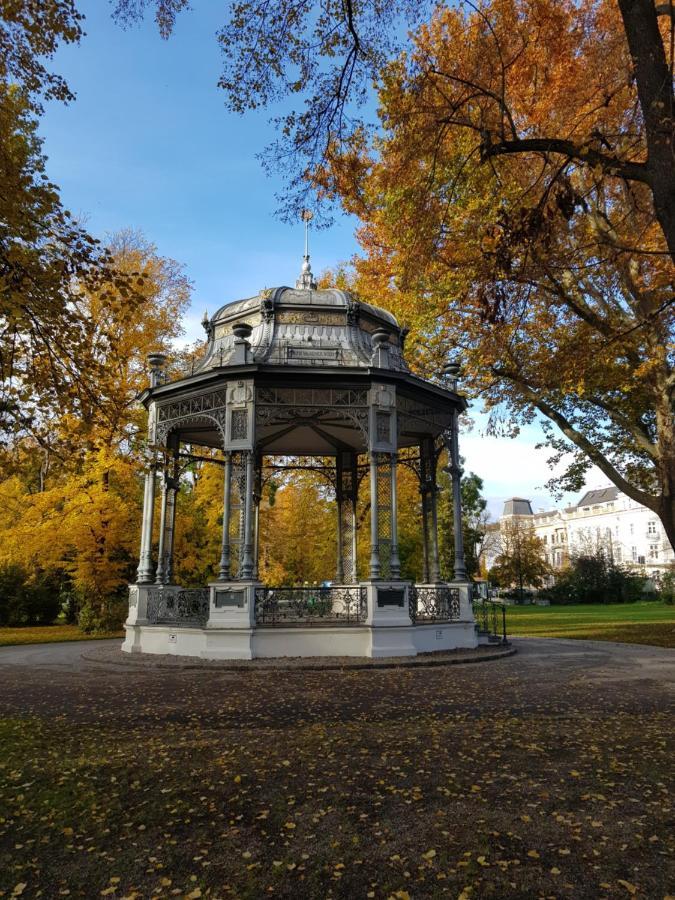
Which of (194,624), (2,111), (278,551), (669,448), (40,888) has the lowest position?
(40,888)

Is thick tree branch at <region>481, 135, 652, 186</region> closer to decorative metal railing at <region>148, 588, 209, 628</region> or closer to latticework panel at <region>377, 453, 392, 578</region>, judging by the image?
latticework panel at <region>377, 453, 392, 578</region>

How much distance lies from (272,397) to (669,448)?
10417 millimetres

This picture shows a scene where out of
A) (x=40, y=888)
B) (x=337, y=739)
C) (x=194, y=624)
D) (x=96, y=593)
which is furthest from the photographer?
(x=96, y=593)

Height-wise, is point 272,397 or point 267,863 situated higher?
point 272,397

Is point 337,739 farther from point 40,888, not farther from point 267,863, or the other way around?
point 40,888

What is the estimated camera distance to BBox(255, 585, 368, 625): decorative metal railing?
13594mm

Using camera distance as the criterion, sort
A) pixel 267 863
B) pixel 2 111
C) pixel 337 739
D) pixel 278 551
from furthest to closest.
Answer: pixel 278 551
pixel 2 111
pixel 337 739
pixel 267 863

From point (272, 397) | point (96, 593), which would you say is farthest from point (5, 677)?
point (96, 593)

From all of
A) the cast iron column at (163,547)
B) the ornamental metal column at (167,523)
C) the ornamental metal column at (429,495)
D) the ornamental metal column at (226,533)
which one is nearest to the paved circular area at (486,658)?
the ornamental metal column at (226,533)

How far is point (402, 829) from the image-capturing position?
4164mm

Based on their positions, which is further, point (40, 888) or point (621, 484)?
point (621, 484)

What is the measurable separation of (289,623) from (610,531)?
94.9 m

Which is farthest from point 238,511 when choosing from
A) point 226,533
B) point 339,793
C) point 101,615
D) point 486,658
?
point 339,793

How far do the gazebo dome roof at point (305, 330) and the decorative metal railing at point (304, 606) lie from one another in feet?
17.0
